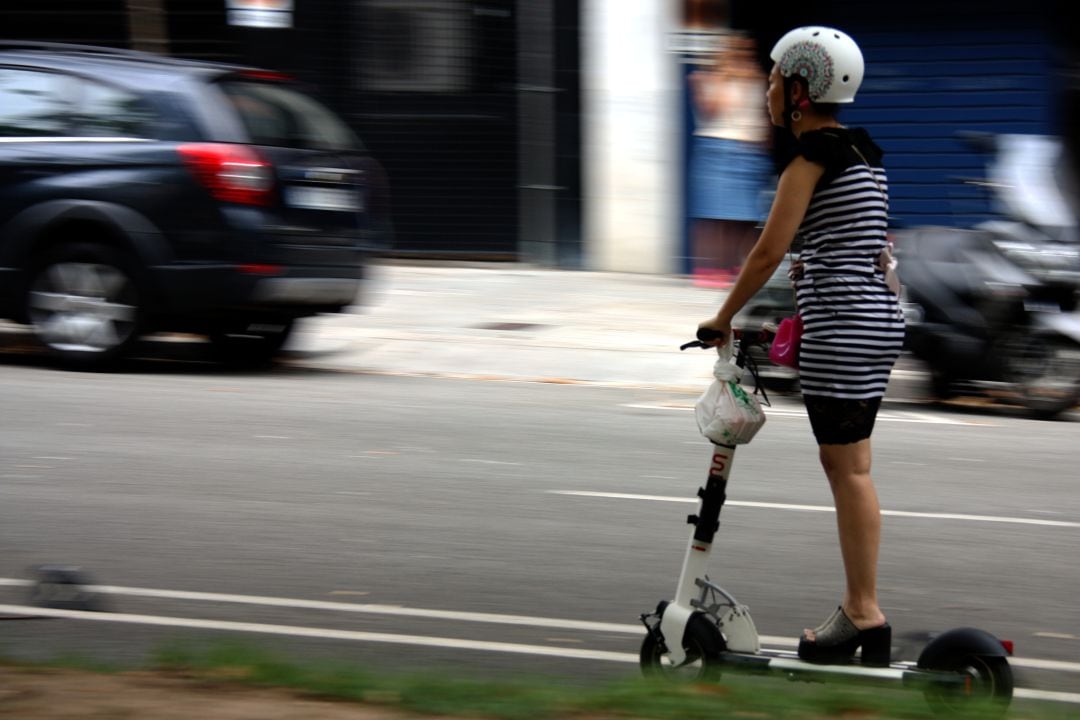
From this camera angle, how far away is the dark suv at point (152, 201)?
33.1 ft

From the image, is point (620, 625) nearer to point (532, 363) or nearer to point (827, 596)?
point (827, 596)

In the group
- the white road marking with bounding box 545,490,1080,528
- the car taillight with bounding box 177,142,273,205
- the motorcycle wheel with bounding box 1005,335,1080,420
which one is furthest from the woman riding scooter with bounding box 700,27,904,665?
the car taillight with bounding box 177,142,273,205

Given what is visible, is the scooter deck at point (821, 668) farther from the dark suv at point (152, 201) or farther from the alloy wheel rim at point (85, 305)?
the alloy wheel rim at point (85, 305)

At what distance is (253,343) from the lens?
37.7 ft

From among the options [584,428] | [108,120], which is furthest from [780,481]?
[108,120]

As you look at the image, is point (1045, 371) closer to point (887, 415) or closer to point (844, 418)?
point (887, 415)

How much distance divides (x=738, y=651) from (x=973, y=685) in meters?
0.59

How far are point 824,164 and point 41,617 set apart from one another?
2.84 meters

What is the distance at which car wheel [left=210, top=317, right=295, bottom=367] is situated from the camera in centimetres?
1143

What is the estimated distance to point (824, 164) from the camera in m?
3.94

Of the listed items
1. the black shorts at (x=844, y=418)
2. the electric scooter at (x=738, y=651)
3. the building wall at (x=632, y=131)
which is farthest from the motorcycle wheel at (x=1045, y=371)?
the building wall at (x=632, y=131)

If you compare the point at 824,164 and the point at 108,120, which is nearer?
the point at 824,164

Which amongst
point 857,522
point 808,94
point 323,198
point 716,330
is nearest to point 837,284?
point 716,330

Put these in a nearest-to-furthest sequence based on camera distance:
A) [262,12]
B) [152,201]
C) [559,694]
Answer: [559,694], [152,201], [262,12]
